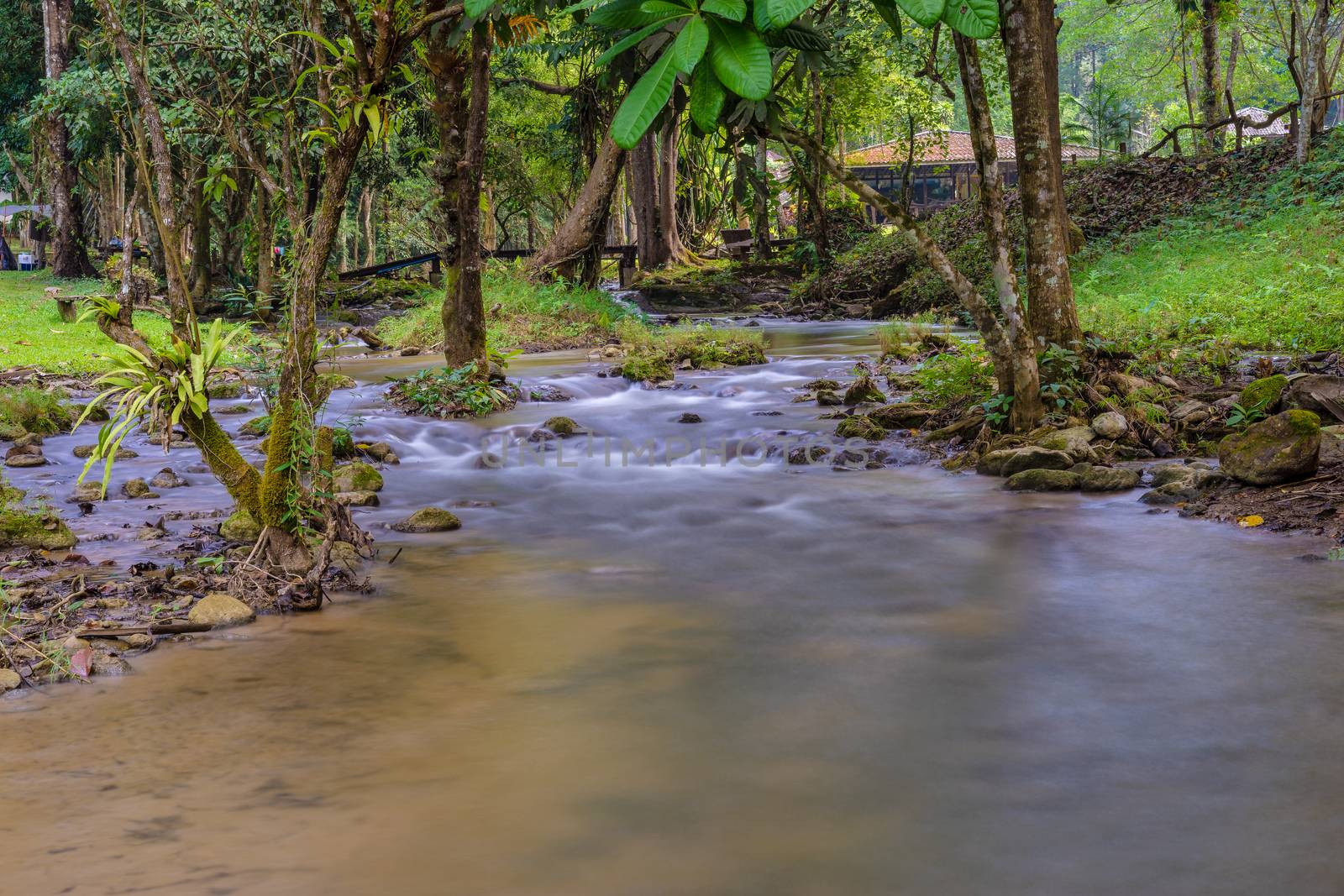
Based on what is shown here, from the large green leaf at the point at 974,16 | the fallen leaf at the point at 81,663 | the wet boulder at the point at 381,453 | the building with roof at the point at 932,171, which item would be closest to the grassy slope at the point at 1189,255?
the wet boulder at the point at 381,453

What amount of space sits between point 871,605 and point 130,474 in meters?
5.63

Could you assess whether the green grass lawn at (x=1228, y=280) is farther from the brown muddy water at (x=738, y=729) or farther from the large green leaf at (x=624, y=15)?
the large green leaf at (x=624, y=15)

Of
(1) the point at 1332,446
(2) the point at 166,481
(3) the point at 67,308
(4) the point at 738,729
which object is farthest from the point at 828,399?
(3) the point at 67,308

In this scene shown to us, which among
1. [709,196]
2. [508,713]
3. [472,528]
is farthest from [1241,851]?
[709,196]

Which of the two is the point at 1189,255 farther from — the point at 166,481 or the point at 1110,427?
the point at 166,481

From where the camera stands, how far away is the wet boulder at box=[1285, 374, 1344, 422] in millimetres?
7258

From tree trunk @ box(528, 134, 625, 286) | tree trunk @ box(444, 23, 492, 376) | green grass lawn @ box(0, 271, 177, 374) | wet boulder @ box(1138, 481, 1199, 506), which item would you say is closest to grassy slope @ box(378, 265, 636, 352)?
tree trunk @ box(528, 134, 625, 286)

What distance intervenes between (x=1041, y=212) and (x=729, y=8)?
5449mm

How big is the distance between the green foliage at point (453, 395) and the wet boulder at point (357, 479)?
2.97 metres

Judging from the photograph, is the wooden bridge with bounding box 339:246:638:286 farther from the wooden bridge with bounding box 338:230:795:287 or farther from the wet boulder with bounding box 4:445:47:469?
the wet boulder with bounding box 4:445:47:469

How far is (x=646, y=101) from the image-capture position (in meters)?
3.49

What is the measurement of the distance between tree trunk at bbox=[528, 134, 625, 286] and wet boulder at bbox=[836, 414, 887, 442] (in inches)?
382

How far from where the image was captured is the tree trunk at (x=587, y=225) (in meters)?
18.5

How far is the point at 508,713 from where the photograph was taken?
13.2ft
